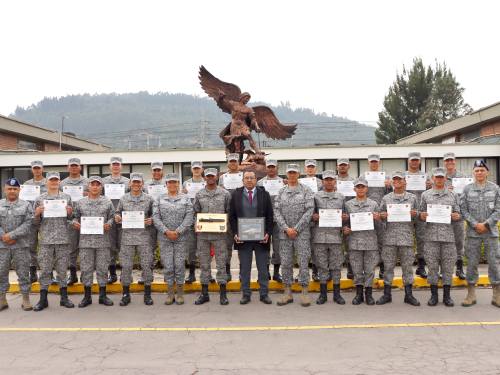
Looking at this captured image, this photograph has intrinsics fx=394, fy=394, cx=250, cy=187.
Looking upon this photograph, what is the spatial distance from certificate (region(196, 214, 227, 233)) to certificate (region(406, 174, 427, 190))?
3.40m

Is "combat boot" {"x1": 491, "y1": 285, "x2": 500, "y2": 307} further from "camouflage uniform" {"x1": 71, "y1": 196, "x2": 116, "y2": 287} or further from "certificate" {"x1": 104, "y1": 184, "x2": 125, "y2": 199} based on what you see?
"certificate" {"x1": 104, "y1": 184, "x2": 125, "y2": 199}

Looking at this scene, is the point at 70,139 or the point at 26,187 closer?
the point at 26,187

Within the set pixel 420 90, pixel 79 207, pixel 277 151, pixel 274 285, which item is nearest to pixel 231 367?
pixel 274 285

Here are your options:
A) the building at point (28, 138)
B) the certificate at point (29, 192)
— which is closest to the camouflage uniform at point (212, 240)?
the certificate at point (29, 192)

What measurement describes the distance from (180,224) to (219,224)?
612mm

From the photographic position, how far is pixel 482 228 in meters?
5.57

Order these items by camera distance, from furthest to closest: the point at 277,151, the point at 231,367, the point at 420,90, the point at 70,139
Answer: the point at 420,90 < the point at 70,139 < the point at 277,151 < the point at 231,367

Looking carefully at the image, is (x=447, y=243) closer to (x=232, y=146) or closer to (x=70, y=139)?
(x=232, y=146)

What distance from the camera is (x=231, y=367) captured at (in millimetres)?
3805

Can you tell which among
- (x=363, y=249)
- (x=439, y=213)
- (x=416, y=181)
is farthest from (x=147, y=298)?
(x=416, y=181)

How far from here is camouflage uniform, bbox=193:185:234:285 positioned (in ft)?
19.8

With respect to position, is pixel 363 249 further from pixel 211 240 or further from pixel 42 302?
pixel 42 302

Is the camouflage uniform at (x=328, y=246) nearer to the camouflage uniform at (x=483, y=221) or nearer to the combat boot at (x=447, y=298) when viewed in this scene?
the combat boot at (x=447, y=298)

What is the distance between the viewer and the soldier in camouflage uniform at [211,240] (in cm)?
604
